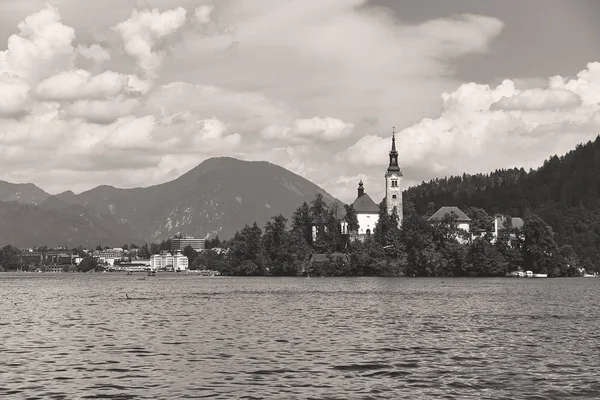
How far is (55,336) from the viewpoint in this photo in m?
52.9

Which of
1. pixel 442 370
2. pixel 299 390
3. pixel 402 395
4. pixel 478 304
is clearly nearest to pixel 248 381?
pixel 299 390

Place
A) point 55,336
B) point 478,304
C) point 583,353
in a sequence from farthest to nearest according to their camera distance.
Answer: point 478,304, point 55,336, point 583,353

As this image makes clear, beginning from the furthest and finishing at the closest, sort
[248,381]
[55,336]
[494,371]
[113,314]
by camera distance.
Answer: [113,314] < [55,336] < [494,371] < [248,381]

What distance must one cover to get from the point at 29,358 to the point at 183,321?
78.3 feet

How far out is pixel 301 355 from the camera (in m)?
42.9

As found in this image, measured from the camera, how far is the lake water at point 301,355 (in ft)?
108

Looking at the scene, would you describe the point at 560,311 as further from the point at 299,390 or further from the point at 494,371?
the point at 299,390

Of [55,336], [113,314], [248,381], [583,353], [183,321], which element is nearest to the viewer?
[248,381]

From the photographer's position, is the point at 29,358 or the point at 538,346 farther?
the point at 538,346

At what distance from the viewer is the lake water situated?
108 feet

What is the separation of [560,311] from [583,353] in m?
35.3

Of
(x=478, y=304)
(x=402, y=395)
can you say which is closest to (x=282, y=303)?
(x=478, y=304)

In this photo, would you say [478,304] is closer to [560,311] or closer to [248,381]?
[560,311]

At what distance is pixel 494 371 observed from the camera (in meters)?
38.0
